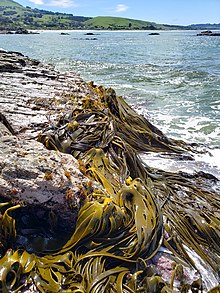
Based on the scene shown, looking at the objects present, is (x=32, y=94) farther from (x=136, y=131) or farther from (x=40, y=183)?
(x=40, y=183)

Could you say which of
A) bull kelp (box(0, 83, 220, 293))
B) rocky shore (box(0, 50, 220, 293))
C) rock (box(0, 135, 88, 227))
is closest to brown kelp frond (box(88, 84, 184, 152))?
bull kelp (box(0, 83, 220, 293))

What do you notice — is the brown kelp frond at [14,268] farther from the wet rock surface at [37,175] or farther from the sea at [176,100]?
the sea at [176,100]

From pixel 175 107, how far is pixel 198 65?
11.6 meters

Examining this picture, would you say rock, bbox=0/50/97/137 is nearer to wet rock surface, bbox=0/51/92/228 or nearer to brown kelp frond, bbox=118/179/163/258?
wet rock surface, bbox=0/51/92/228

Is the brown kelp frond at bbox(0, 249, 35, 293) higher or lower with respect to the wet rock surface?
lower

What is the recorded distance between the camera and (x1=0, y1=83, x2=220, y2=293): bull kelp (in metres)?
2.75

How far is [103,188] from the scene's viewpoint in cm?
352

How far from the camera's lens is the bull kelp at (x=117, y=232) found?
9.01 ft

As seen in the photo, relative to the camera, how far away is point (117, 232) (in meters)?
3.16

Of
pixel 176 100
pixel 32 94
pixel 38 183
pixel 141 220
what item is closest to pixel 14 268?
pixel 38 183

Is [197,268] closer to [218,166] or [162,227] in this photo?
[162,227]

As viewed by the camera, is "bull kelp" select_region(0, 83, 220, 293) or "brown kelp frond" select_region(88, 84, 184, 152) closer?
"bull kelp" select_region(0, 83, 220, 293)

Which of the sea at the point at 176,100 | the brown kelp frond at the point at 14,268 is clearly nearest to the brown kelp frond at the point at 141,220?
the brown kelp frond at the point at 14,268

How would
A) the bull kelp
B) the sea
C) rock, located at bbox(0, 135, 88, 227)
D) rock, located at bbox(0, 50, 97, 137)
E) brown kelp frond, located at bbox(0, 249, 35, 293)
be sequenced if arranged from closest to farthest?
brown kelp frond, located at bbox(0, 249, 35, 293) → the bull kelp → rock, located at bbox(0, 135, 88, 227) → rock, located at bbox(0, 50, 97, 137) → the sea
